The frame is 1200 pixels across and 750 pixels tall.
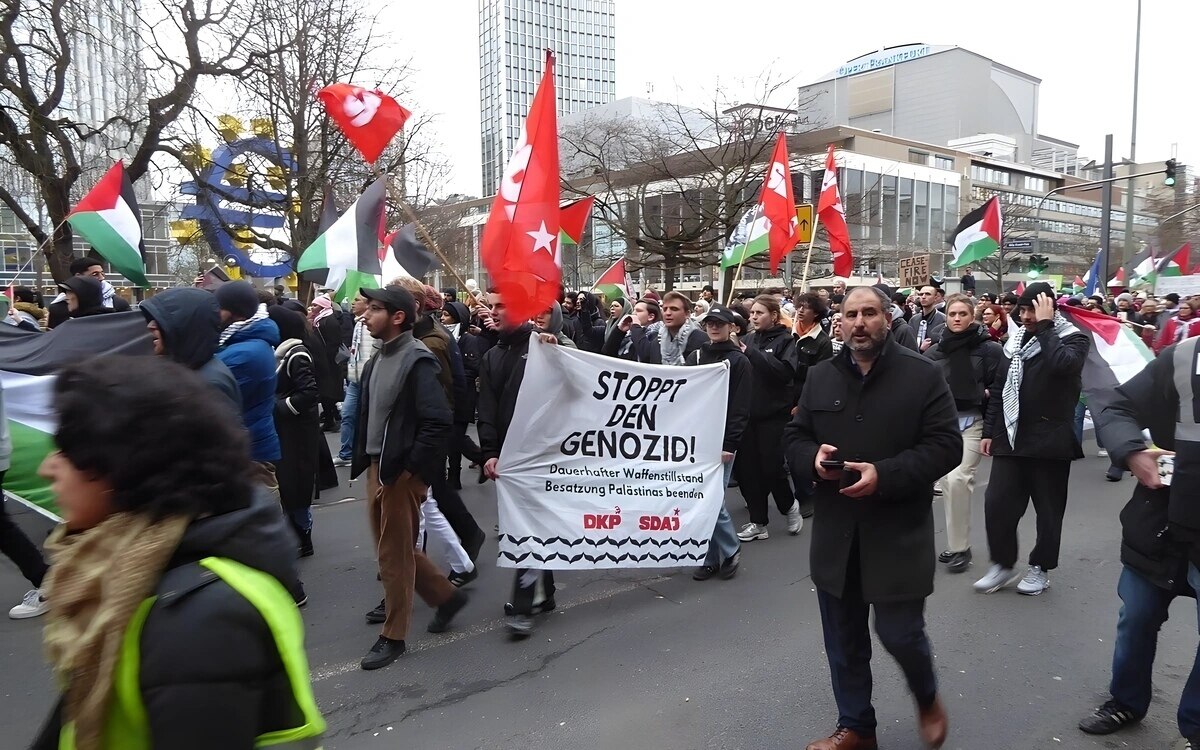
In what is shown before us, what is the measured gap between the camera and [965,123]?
307 feet

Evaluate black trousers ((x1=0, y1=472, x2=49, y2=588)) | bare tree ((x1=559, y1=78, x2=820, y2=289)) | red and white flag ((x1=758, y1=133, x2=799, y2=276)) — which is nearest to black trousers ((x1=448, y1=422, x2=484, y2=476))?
black trousers ((x1=0, y1=472, x2=49, y2=588))

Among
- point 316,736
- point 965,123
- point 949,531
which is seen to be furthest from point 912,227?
point 316,736

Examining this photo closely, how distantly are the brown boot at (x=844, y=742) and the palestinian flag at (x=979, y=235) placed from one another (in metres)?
9.19

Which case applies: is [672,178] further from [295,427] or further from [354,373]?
[295,427]

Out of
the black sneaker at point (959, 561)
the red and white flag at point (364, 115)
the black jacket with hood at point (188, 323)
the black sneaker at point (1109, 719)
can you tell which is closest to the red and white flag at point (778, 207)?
the red and white flag at point (364, 115)

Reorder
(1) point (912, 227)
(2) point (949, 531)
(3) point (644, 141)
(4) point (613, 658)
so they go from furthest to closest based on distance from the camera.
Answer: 1. (1) point (912, 227)
2. (3) point (644, 141)
3. (2) point (949, 531)
4. (4) point (613, 658)

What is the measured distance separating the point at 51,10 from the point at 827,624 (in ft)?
56.8

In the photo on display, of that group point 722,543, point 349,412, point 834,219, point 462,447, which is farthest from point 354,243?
point 834,219

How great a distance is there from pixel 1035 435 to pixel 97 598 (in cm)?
487

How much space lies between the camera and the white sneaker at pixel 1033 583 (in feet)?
15.9

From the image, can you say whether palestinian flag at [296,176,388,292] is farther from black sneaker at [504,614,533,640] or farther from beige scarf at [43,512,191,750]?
beige scarf at [43,512,191,750]

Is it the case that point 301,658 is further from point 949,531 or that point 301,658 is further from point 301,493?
point 949,531

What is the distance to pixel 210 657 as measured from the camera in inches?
47.7

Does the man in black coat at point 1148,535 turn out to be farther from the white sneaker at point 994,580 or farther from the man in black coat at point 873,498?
the white sneaker at point 994,580
